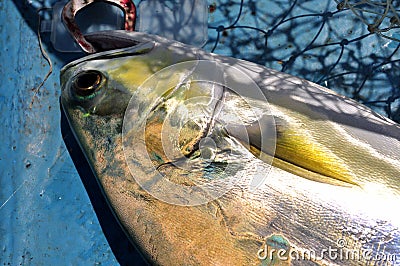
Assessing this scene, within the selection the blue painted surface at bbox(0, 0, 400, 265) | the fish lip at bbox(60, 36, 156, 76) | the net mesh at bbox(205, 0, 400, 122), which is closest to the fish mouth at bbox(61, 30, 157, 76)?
the fish lip at bbox(60, 36, 156, 76)

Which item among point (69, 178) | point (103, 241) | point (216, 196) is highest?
point (216, 196)

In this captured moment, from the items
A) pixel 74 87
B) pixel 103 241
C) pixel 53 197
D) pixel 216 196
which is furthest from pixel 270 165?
pixel 53 197

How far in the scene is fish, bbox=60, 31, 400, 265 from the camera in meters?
1.59

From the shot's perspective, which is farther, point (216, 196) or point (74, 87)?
point (74, 87)

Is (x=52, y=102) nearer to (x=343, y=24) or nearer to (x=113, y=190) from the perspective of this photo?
(x=113, y=190)

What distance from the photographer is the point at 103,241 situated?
223 centimetres

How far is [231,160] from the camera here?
5.58 ft

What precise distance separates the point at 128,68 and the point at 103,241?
841mm

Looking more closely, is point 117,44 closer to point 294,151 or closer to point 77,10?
point 77,10

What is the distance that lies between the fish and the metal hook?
196 mm

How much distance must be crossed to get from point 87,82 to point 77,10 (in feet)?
1.84

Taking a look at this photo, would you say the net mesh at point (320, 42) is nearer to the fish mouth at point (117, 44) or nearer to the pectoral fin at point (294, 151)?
the fish mouth at point (117, 44)

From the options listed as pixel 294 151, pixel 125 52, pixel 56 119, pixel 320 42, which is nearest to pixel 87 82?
pixel 125 52

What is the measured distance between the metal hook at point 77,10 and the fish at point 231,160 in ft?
0.64
